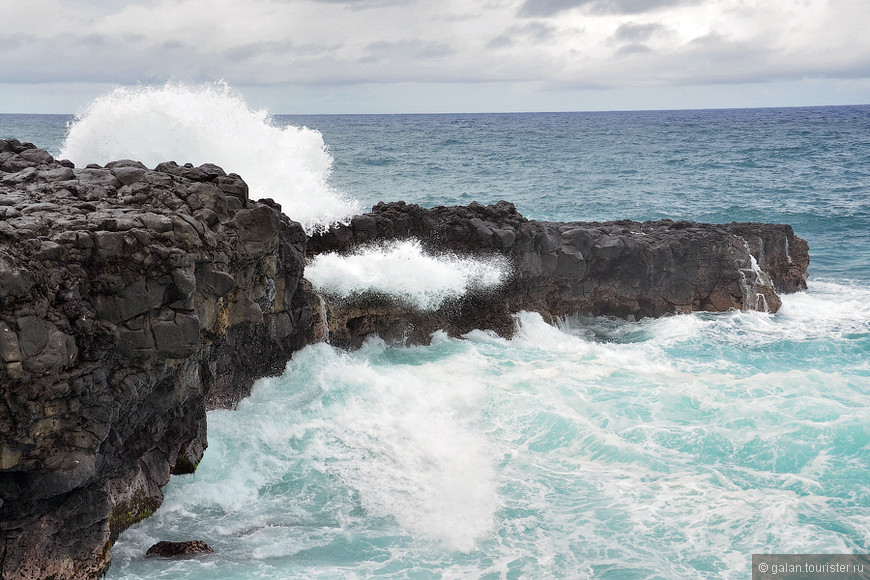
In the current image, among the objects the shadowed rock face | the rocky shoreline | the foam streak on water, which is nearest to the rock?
the foam streak on water

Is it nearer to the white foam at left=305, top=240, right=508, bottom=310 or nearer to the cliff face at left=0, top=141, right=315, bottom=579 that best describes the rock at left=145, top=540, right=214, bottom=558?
the cliff face at left=0, top=141, right=315, bottom=579

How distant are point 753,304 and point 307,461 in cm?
1124

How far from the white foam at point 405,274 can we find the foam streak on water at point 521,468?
2.95 feet

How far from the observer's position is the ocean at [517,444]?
24.3 feet

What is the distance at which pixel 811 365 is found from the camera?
44.3 ft

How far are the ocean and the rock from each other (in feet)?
0.53

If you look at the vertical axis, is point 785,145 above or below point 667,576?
above

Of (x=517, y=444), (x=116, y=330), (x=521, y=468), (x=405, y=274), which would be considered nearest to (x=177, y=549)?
(x=116, y=330)

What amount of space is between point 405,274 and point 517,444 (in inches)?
173

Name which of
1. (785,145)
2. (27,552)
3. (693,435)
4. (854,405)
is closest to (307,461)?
(27,552)

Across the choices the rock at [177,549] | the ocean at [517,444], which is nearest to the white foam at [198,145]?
the ocean at [517,444]

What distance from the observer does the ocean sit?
24.3 ft

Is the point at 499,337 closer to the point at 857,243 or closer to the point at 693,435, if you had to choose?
the point at 693,435

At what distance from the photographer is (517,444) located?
9.65 meters
